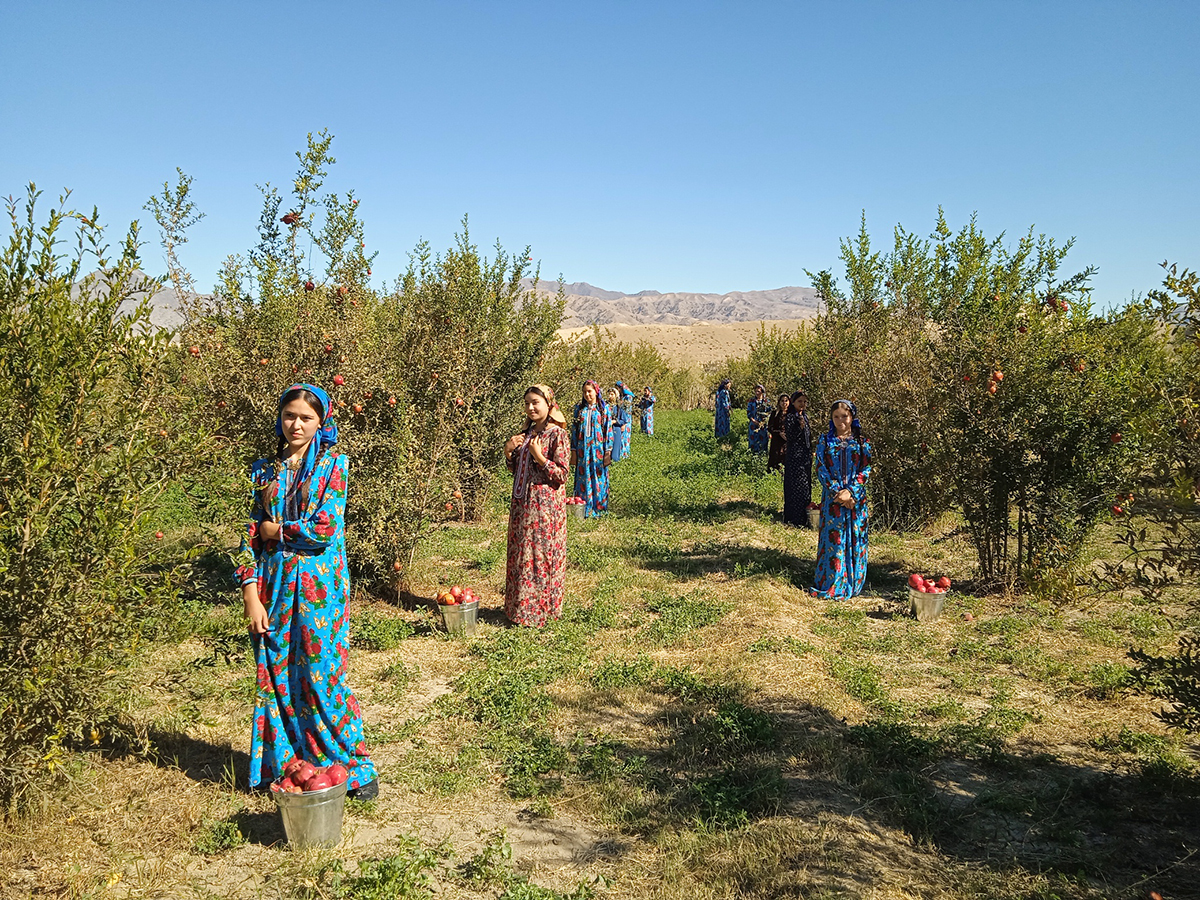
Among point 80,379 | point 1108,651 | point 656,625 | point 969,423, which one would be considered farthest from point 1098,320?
point 80,379

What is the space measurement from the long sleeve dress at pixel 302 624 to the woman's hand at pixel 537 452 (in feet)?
9.22

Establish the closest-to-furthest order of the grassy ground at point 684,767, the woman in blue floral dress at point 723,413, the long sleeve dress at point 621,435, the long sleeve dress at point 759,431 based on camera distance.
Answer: the grassy ground at point 684,767 < the long sleeve dress at point 759,431 < the long sleeve dress at point 621,435 < the woman in blue floral dress at point 723,413

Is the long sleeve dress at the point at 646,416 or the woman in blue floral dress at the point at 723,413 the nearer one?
the woman in blue floral dress at the point at 723,413

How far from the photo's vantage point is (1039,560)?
7227 millimetres

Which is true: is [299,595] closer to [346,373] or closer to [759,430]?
[346,373]

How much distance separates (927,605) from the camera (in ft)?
23.7

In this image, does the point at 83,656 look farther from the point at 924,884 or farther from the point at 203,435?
the point at 924,884

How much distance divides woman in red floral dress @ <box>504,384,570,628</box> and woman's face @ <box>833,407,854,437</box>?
116 inches

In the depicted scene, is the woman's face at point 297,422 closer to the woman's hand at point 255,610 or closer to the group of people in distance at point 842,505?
the woman's hand at point 255,610

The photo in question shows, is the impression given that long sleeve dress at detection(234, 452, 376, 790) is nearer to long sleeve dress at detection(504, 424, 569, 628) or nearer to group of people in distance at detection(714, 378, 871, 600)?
long sleeve dress at detection(504, 424, 569, 628)

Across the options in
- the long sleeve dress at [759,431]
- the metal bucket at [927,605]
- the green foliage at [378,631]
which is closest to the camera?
the green foliage at [378,631]

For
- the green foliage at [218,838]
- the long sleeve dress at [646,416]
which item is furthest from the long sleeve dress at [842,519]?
the long sleeve dress at [646,416]

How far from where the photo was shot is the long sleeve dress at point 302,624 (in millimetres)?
3877

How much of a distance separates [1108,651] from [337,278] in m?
7.67
